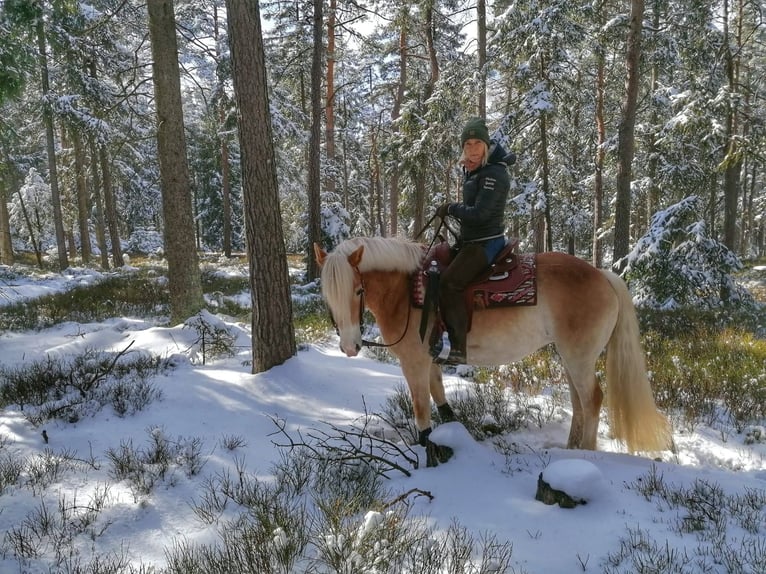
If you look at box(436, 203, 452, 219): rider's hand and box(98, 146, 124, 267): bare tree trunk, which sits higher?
box(98, 146, 124, 267): bare tree trunk

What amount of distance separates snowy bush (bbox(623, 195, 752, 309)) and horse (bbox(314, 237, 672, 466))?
661 centimetres

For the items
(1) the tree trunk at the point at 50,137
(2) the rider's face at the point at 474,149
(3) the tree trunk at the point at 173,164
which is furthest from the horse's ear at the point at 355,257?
(1) the tree trunk at the point at 50,137

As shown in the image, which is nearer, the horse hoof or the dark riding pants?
the horse hoof

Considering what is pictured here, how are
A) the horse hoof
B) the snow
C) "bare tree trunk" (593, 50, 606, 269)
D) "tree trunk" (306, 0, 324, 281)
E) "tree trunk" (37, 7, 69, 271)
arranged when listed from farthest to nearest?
"bare tree trunk" (593, 50, 606, 269)
"tree trunk" (37, 7, 69, 271)
"tree trunk" (306, 0, 324, 281)
the horse hoof
the snow

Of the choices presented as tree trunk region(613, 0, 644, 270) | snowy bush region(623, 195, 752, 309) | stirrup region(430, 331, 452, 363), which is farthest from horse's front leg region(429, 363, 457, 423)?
tree trunk region(613, 0, 644, 270)

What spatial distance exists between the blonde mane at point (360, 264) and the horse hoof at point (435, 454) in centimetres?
134

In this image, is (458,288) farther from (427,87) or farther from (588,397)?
(427,87)

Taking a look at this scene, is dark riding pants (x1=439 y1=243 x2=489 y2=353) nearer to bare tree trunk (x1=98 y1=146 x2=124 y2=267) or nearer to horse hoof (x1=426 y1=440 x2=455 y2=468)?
horse hoof (x1=426 y1=440 x2=455 y2=468)

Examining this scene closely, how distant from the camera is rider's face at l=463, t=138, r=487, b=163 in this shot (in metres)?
3.87

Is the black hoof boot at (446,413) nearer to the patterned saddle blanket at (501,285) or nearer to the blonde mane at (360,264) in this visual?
the patterned saddle blanket at (501,285)

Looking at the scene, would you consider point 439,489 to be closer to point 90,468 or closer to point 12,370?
point 90,468

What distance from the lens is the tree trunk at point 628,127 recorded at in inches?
405

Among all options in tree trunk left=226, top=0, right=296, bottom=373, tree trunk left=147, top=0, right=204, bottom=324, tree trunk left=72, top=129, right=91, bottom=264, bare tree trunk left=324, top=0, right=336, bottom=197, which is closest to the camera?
tree trunk left=226, top=0, right=296, bottom=373

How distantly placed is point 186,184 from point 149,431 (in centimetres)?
538
